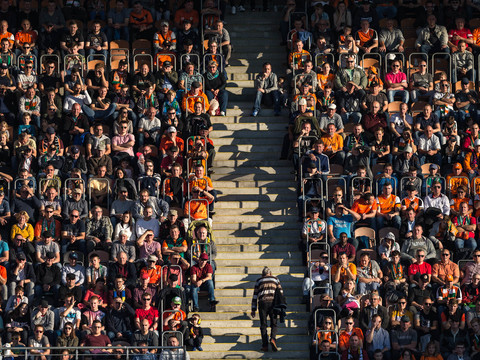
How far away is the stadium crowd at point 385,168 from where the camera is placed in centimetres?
3030

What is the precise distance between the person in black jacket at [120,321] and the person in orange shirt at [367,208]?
5315mm

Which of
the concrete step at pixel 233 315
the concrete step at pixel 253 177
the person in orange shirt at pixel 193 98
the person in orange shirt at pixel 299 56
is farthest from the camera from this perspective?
the person in orange shirt at pixel 299 56

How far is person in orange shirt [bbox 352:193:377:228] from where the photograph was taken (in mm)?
32531

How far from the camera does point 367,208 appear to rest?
107ft

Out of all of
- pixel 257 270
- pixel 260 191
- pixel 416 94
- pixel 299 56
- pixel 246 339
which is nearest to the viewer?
pixel 246 339

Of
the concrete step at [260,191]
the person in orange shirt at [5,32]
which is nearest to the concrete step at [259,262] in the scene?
the concrete step at [260,191]

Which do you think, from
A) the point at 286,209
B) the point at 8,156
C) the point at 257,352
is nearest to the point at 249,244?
the point at 286,209

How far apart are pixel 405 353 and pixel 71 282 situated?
649 cm

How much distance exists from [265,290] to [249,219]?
3667 millimetres

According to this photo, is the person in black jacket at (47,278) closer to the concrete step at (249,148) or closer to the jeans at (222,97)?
the concrete step at (249,148)

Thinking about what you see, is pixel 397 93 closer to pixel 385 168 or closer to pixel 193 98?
pixel 385 168

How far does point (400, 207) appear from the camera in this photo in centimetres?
3284

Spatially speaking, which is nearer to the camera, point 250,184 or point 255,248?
point 255,248

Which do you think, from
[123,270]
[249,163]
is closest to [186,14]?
[249,163]
